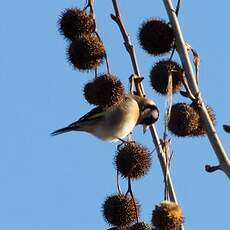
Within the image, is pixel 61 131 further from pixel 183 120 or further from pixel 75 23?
pixel 183 120

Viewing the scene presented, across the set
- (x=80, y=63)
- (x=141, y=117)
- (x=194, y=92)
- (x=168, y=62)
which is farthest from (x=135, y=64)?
(x=141, y=117)

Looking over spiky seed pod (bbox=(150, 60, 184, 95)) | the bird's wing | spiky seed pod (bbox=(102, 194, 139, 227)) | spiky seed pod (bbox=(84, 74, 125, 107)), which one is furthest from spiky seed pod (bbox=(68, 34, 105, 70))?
the bird's wing

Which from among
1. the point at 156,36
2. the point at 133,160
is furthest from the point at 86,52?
the point at 133,160

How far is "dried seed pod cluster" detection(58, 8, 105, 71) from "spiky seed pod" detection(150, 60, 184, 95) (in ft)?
1.64

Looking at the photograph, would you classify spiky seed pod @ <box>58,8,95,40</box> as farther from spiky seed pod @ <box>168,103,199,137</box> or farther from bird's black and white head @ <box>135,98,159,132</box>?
bird's black and white head @ <box>135,98,159,132</box>

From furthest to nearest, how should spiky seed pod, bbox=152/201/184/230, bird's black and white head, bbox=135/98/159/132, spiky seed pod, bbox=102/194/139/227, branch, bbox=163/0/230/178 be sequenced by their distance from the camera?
bird's black and white head, bbox=135/98/159/132
spiky seed pod, bbox=102/194/139/227
spiky seed pod, bbox=152/201/184/230
branch, bbox=163/0/230/178

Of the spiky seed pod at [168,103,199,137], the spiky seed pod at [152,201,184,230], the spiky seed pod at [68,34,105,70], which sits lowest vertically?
the spiky seed pod at [152,201,184,230]

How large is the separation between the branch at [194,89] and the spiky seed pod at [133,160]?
105 centimetres

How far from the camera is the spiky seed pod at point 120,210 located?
474 cm

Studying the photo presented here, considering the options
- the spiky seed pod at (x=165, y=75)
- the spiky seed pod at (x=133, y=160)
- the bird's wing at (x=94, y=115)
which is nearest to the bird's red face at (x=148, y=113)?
the bird's wing at (x=94, y=115)

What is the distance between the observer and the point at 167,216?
13.1 ft

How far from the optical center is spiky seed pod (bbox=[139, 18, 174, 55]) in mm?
4590

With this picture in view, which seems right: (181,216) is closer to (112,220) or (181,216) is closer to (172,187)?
(172,187)

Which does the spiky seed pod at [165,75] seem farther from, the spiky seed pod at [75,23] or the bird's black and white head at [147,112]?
the bird's black and white head at [147,112]
